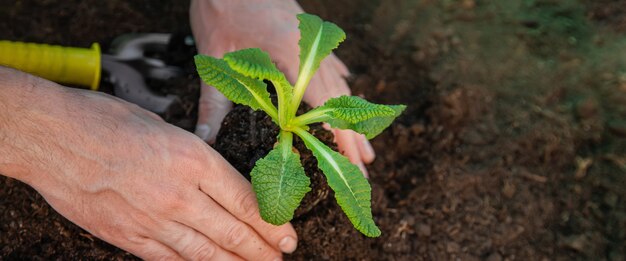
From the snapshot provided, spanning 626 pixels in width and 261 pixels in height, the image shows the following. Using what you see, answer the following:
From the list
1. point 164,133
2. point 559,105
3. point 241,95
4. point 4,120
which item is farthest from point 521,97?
point 4,120

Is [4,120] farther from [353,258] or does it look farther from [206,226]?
[353,258]

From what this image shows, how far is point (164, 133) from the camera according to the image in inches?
58.9

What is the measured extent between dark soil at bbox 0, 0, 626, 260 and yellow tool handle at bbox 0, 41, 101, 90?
0.34m

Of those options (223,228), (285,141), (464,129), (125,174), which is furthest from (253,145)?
(464,129)

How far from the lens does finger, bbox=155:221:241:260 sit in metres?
1.52

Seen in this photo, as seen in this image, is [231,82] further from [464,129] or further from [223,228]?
[464,129]

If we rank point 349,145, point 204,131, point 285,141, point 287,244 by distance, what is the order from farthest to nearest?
1. point 349,145
2. point 204,131
3. point 287,244
4. point 285,141

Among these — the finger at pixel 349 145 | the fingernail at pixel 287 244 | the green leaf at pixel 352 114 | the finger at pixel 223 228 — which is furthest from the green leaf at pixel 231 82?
the finger at pixel 349 145

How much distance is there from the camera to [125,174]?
1.45 metres

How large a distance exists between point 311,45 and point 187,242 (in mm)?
586

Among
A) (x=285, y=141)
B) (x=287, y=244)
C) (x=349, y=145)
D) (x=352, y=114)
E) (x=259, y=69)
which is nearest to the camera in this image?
(x=259, y=69)

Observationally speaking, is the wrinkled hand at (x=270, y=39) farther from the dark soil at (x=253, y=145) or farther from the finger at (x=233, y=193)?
the finger at (x=233, y=193)

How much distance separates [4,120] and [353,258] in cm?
99

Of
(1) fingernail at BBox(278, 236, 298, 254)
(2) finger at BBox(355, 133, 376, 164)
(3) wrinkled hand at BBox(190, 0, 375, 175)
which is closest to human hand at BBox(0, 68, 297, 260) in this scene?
(1) fingernail at BBox(278, 236, 298, 254)
